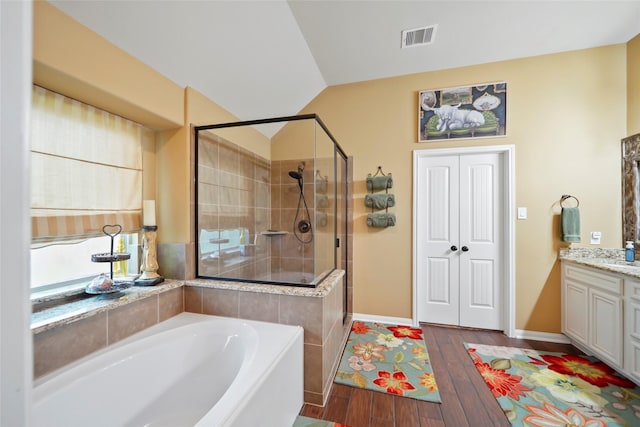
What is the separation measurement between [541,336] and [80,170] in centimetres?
413

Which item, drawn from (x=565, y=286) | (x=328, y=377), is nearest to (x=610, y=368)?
(x=565, y=286)

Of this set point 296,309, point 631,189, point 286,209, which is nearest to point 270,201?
point 286,209

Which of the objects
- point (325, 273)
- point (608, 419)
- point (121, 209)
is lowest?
point (608, 419)

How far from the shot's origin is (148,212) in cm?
194

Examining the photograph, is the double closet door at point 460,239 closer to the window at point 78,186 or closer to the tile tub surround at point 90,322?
the tile tub surround at point 90,322

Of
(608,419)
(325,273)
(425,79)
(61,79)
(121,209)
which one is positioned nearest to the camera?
(61,79)

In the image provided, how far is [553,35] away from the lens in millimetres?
2361

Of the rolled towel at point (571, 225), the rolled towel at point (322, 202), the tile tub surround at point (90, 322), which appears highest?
the rolled towel at point (322, 202)

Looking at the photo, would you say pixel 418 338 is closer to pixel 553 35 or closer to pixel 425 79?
pixel 425 79

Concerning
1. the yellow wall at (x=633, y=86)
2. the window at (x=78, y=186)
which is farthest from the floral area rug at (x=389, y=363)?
the yellow wall at (x=633, y=86)

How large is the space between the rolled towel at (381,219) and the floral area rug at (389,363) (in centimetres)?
113

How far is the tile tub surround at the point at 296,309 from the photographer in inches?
68.7

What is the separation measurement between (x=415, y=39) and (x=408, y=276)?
238 cm

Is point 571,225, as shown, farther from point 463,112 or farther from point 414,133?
point 414,133
